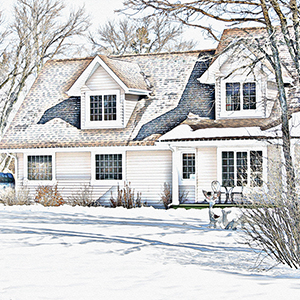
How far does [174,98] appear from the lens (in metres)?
23.2

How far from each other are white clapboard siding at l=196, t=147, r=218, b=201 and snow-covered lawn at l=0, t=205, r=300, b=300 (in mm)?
4559

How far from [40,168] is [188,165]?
6.70 m

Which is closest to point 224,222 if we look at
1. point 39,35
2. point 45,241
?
point 45,241

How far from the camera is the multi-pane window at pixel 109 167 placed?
22.7 m

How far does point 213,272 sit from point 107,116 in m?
14.8

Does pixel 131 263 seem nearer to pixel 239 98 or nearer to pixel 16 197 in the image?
pixel 239 98

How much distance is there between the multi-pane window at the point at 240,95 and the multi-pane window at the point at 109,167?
522 cm

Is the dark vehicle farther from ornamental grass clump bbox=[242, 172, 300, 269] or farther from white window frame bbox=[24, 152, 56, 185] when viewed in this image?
ornamental grass clump bbox=[242, 172, 300, 269]

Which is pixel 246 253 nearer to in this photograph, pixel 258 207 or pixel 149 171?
pixel 258 207

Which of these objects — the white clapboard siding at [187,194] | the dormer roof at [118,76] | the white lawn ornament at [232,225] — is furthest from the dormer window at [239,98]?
the white lawn ornament at [232,225]

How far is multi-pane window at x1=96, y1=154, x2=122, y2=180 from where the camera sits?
22672 mm

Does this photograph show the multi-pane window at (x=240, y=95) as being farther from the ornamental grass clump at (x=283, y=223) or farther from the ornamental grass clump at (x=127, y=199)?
the ornamental grass clump at (x=283, y=223)

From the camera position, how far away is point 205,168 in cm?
2145

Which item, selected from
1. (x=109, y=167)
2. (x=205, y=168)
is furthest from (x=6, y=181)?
(x=205, y=168)
